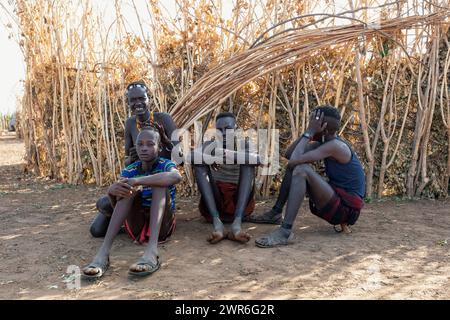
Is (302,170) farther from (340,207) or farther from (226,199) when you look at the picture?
(226,199)

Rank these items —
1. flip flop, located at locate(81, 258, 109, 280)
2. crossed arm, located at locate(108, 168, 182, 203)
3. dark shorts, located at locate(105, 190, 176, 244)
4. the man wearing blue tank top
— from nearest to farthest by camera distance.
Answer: flip flop, located at locate(81, 258, 109, 280), crossed arm, located at locate(108, 168, 182, 203), dark shorts, located at locate(105, 190, 176, 244), the man wearing blue tank top

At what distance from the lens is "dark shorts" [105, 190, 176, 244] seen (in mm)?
A: 2686

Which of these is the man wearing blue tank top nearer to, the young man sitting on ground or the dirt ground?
A: the dirt ground

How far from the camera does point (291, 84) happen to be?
4.02m

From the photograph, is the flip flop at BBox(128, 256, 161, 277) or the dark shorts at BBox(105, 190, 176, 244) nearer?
the flip flop at BBox(128, 256, 161, 277)

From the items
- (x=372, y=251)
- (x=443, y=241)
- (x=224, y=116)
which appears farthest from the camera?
(x=224, y=116)

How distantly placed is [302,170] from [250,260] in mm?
694

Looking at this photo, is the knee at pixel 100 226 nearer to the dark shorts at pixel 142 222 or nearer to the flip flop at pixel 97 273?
the dark shorts at pixel 142 222

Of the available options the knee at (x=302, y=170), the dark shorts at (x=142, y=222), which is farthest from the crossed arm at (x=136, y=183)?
the knee at (x=302, y=170)

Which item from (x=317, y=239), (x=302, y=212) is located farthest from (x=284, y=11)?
(x=317, y=239)

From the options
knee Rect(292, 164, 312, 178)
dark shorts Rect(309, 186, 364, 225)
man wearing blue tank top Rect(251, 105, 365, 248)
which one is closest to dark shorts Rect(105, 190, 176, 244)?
man wearing blue tank top Rect(251, 105, 365, 248)

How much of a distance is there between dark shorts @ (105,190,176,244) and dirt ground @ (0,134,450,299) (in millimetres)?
88
